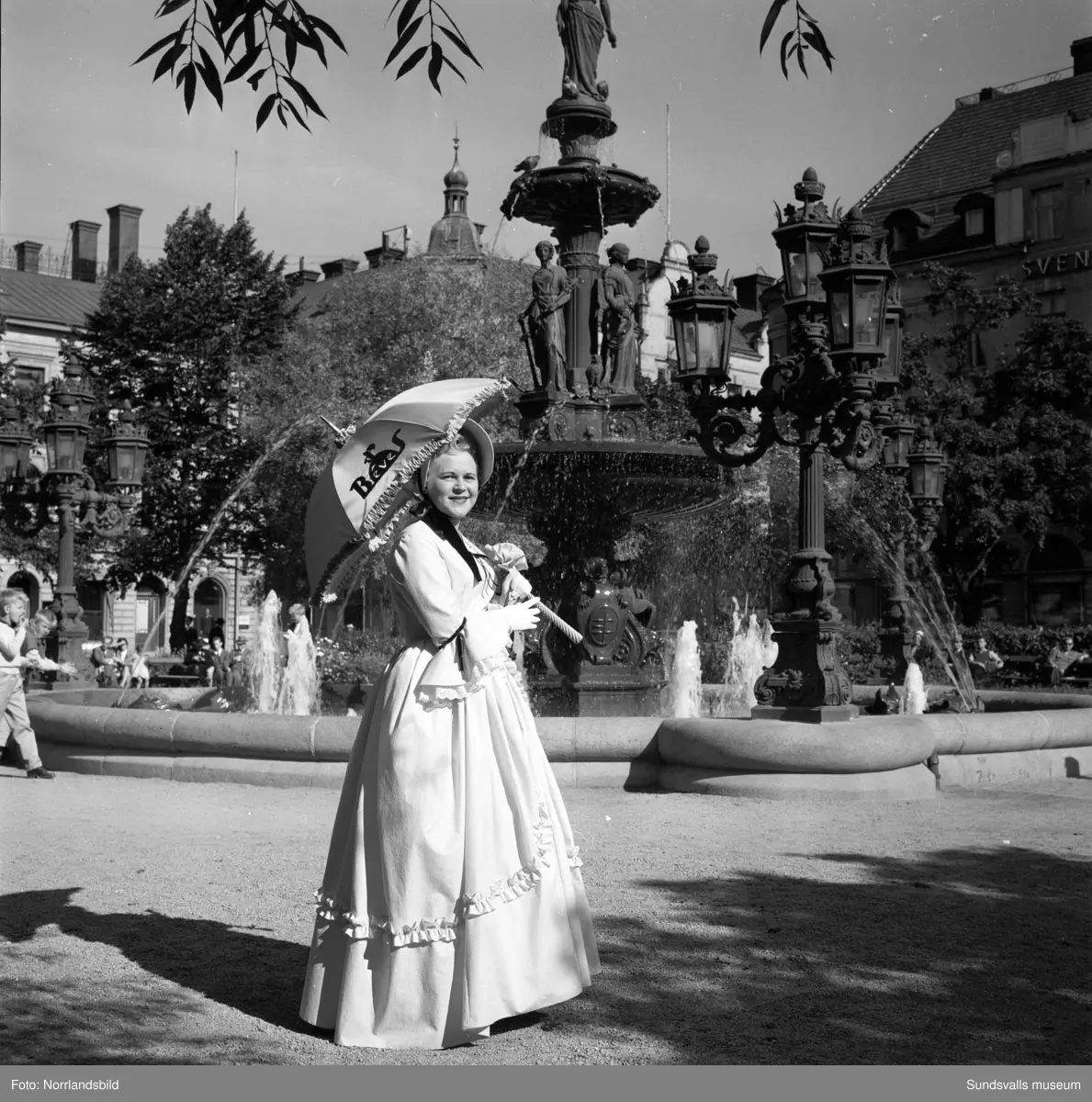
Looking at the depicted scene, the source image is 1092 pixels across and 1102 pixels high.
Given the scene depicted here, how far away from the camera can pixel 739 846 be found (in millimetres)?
8289

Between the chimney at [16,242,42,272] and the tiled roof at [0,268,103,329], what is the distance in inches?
96.1

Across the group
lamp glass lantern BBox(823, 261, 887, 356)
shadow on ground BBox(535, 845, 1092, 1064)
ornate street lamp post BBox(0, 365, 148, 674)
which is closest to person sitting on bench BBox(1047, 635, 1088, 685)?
ornate street lamp post BBox(0, 365, 148, 674)

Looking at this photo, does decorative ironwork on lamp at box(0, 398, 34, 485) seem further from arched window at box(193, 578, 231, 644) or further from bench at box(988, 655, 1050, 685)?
arched window at box(193, 578, 231, 644)

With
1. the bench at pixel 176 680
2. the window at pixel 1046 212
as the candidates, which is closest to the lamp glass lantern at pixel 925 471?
the bench at pixel 176 680

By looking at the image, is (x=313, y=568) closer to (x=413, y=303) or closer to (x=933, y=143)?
(x=413, y=303)

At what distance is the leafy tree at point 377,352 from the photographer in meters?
34.0

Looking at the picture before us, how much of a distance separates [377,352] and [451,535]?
31766mm

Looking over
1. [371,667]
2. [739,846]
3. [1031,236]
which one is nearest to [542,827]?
[739,846]

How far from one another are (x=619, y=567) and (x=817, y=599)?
8.54ft

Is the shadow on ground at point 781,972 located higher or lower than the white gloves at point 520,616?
lower

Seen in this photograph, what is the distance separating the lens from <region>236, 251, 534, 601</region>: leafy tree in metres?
34.0

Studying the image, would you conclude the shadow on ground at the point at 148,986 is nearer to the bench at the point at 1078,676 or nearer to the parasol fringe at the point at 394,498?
the parasol fringe at the point at 394,498

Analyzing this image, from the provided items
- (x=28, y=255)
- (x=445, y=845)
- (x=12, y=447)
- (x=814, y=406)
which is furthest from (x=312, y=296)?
(x=445, y=845)

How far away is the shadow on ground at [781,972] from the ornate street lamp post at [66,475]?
1282 centimetres
